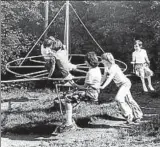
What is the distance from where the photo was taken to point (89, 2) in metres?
22.5

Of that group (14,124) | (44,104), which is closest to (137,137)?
(14,124)

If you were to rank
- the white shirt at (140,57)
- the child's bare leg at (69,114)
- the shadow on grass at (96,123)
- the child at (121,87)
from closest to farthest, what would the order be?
1. the child at (121,87)
2. the child's bare leg at (69,114)
3. the shadow on grass at (96,123)
4. the white shirt at (140,57)

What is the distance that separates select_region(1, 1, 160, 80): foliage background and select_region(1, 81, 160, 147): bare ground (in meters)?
3.81

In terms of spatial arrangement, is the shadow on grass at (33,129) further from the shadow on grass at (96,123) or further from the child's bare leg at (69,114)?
the child's bare leg at (69,114)

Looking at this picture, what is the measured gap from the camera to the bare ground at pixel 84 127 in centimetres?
845

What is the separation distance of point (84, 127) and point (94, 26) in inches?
469

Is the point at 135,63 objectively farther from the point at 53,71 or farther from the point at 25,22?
the point at 25,22

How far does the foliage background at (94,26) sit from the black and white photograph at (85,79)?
5 cm

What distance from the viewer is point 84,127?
10727 millimetres

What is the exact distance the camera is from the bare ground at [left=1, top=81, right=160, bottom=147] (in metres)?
8.45

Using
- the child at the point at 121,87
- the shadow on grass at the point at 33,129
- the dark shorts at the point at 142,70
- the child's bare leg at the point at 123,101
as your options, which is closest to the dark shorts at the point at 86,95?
the child at the point at 121,87

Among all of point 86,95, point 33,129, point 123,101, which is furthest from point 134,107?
point 33,129

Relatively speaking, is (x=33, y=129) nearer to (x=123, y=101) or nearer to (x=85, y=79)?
(x=85, y=79)

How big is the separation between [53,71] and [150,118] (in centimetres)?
271
